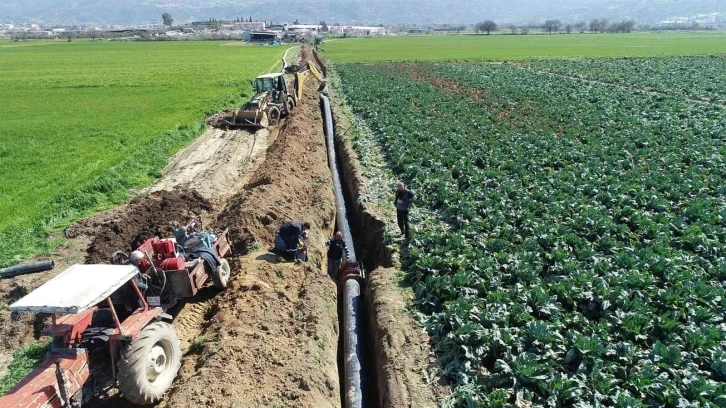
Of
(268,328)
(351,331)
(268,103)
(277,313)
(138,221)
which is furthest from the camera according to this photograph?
(268,103)

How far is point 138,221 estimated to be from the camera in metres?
15.5

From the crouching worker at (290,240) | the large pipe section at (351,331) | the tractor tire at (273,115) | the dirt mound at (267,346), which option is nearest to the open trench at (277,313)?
the dirt mound at (267,346)

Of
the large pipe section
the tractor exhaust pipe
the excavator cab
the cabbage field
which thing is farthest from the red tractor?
the excavator cab

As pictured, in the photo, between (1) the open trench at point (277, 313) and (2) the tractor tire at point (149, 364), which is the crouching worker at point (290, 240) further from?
(2) the tractor tire at point (149, 364)

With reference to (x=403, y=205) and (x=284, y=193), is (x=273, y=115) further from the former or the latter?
(x=403, y=205)

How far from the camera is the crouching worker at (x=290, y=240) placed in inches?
517

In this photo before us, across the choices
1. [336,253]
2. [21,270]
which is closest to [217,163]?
[336,253]

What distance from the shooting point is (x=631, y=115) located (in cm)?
2720

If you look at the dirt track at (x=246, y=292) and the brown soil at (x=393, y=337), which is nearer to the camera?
the brown soil at (x=393, y=337)

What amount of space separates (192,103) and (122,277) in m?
31.2

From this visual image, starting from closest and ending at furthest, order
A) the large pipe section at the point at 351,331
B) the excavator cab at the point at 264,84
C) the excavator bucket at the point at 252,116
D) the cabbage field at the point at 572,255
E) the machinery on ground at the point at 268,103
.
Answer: the cabbage field at the point at 572,255, the large pipe section at the point at 351,331, the excavator bucket at the point at 252,116, the machinery on ground at the point at 268,103, the excavator cab at the point at 264,84

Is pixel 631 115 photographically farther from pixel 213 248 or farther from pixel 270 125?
pixel 213 248

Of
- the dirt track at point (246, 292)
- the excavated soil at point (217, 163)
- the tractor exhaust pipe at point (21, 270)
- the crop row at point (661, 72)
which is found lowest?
the excavated soil at point (217, 163)

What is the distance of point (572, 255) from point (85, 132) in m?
26.4
